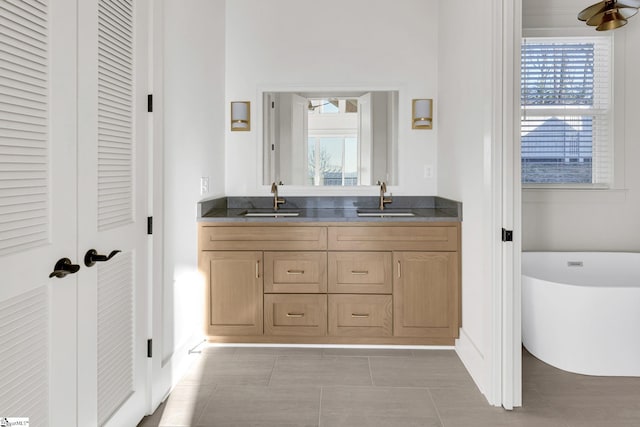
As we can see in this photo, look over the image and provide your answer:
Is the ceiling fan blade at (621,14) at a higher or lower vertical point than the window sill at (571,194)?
higher

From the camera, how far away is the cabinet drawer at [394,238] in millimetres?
2818

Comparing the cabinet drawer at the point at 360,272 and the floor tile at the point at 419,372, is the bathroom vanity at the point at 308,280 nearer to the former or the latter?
the cabinet drawer at the point at 360,272

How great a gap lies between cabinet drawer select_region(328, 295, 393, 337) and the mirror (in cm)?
103

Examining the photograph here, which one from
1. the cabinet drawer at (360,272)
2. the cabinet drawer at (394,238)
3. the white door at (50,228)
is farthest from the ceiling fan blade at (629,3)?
the white door at (50,228)

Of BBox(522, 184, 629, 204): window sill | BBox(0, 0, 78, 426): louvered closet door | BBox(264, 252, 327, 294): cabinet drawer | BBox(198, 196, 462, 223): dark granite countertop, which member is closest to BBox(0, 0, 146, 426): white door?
BBox(0, 0, 78, 426): louvered closet door

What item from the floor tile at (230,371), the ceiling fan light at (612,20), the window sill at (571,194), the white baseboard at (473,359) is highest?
the ceiling fan light at (612,20)

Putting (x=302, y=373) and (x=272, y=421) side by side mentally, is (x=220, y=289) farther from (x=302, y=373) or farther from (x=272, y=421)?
(x=272, y=421)

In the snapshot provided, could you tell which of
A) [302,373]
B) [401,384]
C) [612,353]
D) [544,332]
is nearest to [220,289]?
[302,373]

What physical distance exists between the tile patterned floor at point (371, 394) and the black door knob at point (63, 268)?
0.99 m

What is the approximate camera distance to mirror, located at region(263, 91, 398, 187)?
11.3 feet

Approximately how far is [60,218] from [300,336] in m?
1.88

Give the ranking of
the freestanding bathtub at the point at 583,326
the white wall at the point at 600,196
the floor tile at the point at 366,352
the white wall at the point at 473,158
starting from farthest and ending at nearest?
1. the white wall at the point at 600,196
2. the floor tile at the point at 366,352
3. the freestanding bathtub at the point at 583,326
4. the white wall at the point at 473,158

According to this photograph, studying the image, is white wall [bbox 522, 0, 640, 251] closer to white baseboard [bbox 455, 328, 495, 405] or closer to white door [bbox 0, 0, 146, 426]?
white baseboard [bbox 455, 328, 495, 405]

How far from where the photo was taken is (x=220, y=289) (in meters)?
2.89
